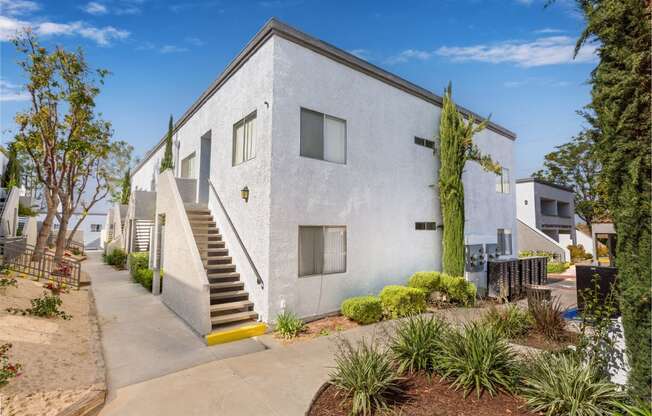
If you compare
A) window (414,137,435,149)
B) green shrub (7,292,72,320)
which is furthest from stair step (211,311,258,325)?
window (414,137,435,149)

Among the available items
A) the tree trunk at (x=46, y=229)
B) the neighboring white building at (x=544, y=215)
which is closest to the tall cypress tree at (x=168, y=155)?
the tree trunk at (x=46, y=229)

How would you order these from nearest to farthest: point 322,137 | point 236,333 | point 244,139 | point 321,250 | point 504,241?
point 236,333 → point 321,250 → point 322,137 → point 244,139 → point 504,241

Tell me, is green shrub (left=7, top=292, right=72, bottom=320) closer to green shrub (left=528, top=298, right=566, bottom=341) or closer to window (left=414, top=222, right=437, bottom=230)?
window (left=414, top=222, right=437, bottom=230)

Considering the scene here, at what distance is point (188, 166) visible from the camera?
14570 millimetres

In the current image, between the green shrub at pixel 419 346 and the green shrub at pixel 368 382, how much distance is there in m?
0.52

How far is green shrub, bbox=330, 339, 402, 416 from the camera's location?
3709 mm

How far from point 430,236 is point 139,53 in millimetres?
11408

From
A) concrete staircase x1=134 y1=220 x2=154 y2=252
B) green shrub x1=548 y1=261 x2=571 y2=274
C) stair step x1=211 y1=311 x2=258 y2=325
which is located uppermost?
concrete staircase x1=134 y1=220 x2=154 y2=252

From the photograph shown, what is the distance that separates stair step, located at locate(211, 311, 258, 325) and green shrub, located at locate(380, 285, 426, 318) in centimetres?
351

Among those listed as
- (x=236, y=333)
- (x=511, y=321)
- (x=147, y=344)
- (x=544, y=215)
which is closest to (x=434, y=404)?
(x=511, y=321)

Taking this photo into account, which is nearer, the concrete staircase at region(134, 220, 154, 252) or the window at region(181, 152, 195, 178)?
the window at region(181, 152, 195, 178)

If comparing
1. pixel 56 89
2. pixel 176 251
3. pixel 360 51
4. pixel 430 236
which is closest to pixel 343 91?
pixel 360 51

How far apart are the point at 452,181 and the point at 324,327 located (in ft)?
23.3

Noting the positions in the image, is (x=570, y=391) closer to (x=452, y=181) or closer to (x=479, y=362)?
(x=479, y=362)
